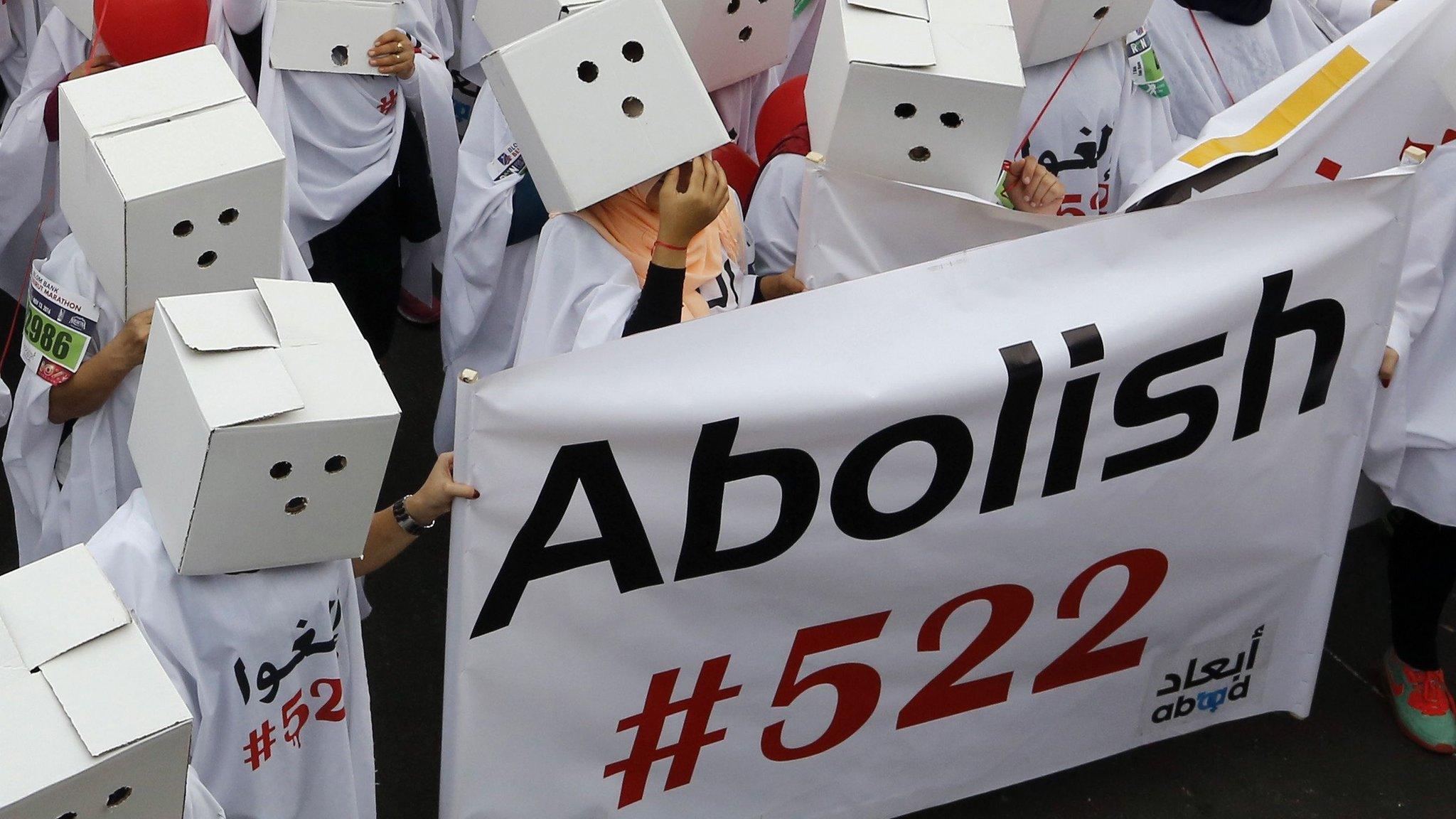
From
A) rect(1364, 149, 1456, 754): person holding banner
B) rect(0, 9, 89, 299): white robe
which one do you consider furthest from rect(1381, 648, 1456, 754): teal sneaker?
rect(0, 9, 89, 299): white robe

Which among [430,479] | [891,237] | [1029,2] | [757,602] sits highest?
[1029,2]

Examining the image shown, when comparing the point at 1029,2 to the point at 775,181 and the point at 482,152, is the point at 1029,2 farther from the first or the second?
the point at 482,152

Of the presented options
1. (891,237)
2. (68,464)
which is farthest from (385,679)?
(891,237)

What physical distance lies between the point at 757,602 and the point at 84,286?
1347mm

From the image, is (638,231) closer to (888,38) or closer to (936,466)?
(888,38)

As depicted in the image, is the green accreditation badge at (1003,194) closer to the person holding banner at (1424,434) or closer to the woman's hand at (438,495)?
the person holding banner at (1424,434)

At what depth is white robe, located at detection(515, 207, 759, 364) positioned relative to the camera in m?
2.93

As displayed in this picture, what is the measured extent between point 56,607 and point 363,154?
234cm

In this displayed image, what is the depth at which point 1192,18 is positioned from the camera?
13.9 feet

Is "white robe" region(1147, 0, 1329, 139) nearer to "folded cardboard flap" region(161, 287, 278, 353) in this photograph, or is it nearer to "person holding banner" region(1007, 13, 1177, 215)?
"person holding banner" region(1007, 13, 1177, 215)

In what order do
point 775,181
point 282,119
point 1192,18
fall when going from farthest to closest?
point 1192,18 < point 282,119 < point 775,181

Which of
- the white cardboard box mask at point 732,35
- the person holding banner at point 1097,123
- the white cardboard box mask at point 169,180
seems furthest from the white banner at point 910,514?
the white cardboard box mask at point 732,35

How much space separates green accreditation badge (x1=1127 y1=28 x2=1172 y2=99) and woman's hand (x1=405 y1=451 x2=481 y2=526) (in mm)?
2146

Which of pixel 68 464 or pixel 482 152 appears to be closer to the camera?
pixel 68 464
